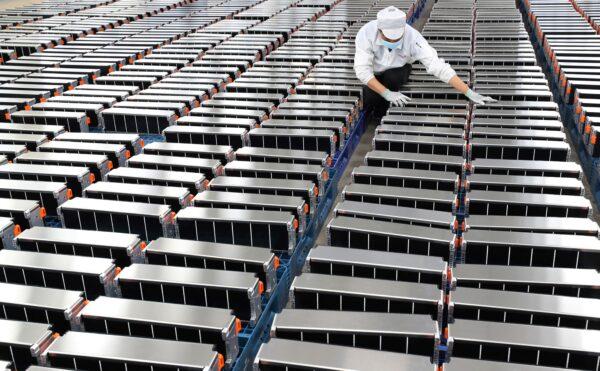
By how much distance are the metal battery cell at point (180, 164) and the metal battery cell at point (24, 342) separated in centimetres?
246

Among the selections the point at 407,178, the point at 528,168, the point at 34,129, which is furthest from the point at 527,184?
the point at 34,129

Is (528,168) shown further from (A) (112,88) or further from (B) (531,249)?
(A) (112,88)

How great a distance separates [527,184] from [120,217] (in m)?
3.38

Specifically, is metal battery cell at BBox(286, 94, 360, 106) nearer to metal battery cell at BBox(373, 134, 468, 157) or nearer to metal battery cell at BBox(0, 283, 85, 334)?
metal battery cell at BBox(373, 134, 468, 157)

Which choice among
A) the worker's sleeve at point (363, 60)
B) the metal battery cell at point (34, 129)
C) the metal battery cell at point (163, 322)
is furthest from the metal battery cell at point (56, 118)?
the metal battery cell at point (163, 322)

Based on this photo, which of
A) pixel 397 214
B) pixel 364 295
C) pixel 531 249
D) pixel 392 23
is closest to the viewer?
pixel 364 295

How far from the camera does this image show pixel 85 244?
4.33 meters

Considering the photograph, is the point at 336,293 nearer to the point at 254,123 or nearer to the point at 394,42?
the point at 254,123

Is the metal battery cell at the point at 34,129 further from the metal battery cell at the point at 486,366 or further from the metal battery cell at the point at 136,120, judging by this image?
the metal battery cell at the point at 486,366

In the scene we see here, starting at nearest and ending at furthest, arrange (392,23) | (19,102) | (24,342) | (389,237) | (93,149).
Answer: (24,342)
(389,237)
(93,149)
(392,23)
(19,102)

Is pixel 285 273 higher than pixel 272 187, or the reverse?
pixel 272 187

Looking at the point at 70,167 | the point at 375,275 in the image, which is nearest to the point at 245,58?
the point at 70,167

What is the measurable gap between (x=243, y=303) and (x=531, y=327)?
1740 millimetres

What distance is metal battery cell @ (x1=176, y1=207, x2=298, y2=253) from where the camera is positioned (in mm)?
4605
